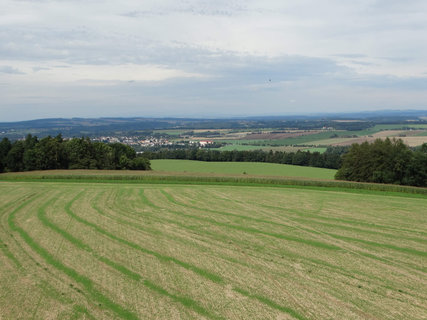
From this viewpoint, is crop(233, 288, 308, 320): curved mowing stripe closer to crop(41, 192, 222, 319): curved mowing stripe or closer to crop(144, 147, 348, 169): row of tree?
crop(41, 192, 222, 319): curved mowing stripe

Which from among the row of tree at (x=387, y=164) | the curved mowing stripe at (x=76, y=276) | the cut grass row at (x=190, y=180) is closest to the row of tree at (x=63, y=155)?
the cut grass row at (x=190, y=180)

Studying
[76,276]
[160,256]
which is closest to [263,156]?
[160,256]

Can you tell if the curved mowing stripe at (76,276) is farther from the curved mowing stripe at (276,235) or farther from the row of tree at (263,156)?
the row of tree at (263,156)

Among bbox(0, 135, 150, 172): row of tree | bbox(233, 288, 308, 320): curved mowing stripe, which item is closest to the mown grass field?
bbox(233, 288, 308, 320): curved mowing stripe

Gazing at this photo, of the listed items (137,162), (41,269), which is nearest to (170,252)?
(41,269)

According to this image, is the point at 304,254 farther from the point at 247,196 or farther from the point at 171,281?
the point at 247,196

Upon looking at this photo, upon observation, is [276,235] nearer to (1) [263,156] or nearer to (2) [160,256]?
(2) [160,256]
